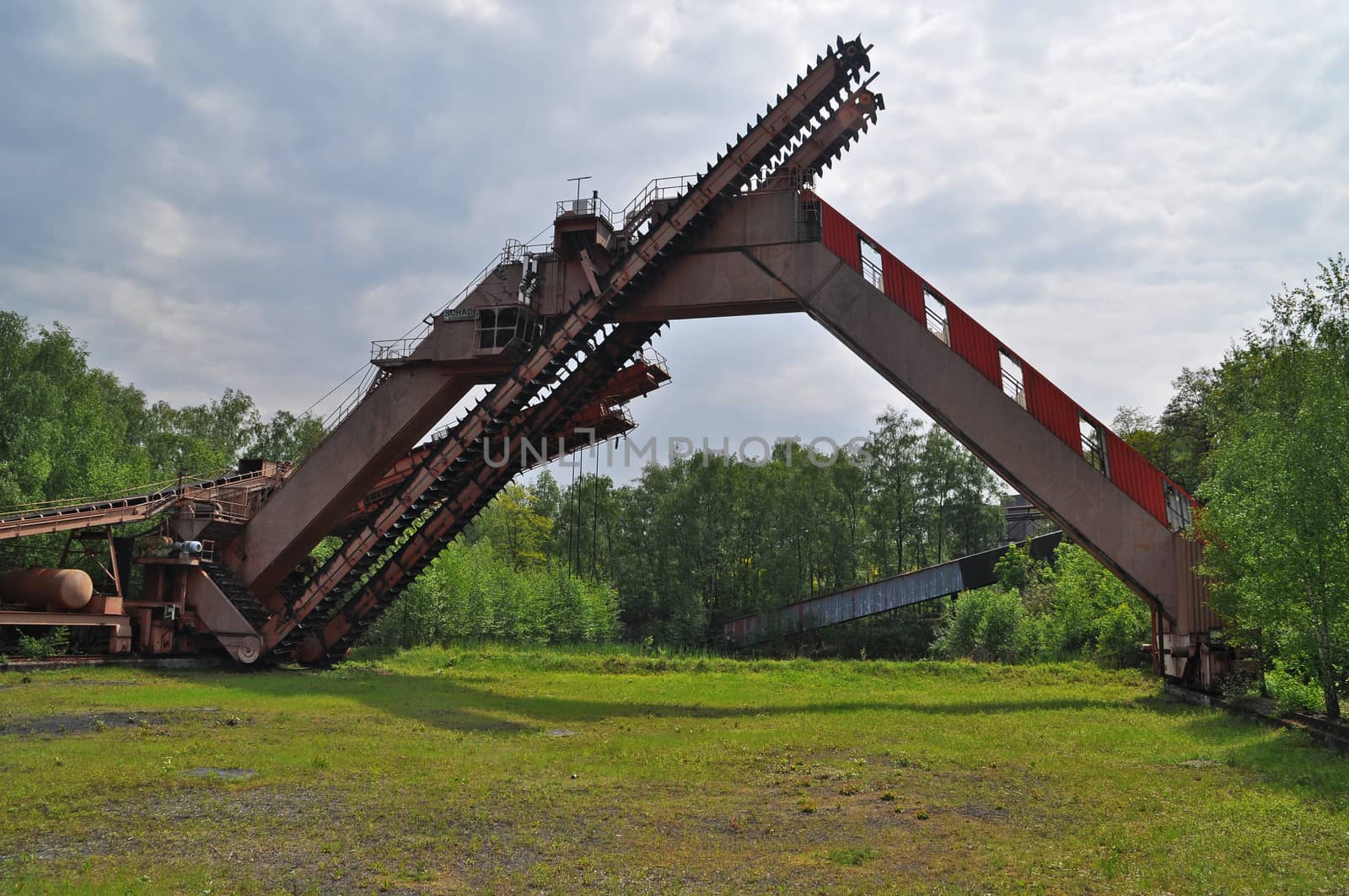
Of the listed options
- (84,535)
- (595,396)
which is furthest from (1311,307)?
(84,535)

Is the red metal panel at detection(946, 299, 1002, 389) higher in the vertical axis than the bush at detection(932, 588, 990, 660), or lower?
higher

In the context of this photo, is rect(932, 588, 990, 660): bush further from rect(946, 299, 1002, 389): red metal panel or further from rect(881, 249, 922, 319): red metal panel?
rect(881, 249, 922, 319): red metal panel

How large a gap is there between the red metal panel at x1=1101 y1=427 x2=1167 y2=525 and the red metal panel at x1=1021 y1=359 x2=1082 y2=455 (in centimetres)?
66

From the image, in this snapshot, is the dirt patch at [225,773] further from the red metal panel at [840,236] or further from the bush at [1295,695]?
the red metal panel at [840,236]

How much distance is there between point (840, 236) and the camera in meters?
20.3

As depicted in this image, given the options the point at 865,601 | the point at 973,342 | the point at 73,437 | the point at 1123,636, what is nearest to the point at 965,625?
the point at 865,601

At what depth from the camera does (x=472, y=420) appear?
22.1 m

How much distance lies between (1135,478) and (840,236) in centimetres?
828

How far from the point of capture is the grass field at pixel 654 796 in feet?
21.3

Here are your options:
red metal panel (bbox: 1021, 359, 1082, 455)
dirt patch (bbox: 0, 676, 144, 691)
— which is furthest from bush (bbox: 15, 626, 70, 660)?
red metal panel (bbox: 1021, 359, 1082, 455)

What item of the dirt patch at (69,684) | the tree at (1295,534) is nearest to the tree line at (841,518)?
the tree at (1295,534)

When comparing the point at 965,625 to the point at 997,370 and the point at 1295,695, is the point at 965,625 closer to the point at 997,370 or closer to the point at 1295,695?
the point at 997,370

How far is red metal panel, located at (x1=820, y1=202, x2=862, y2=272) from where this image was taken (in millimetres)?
20109

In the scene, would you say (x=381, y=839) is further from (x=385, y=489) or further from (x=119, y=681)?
(x=385, y=489)
